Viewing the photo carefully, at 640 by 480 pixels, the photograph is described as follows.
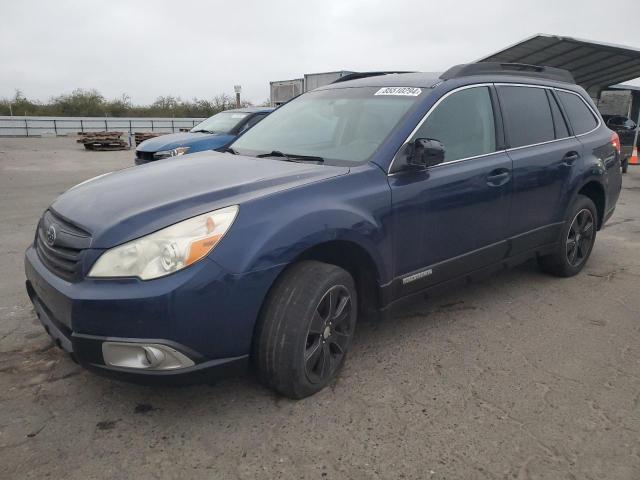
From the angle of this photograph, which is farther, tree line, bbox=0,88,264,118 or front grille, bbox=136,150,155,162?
tree line, bbox=0,88,264,118

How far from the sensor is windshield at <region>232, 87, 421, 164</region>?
3.23 metres

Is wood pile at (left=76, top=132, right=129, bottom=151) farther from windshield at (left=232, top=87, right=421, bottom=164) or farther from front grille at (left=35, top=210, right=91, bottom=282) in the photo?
front grille at (left=35, top=210, right=91, bottom=282)

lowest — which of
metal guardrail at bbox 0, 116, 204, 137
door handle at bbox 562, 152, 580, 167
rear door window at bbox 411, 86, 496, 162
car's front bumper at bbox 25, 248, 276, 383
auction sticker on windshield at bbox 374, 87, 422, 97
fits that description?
car's front bumper at bbox 25, 248, 276, 383

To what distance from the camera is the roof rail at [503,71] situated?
3613 mm

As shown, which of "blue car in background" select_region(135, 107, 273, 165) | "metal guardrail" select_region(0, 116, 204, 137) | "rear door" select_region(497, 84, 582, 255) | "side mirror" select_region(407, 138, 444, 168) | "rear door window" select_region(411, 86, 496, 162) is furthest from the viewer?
"metal guardrail" select_region(0, 116, 204, 137)

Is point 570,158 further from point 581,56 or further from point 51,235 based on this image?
point 581,56

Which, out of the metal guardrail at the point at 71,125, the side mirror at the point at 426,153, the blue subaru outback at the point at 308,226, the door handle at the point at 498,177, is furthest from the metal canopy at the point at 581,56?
the metal guardrail at the point at 71,125

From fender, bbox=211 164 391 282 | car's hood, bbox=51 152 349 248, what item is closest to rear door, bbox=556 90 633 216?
fender, bbox=211 164 391 282

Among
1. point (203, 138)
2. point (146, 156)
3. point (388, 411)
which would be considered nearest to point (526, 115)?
point (388, 411)

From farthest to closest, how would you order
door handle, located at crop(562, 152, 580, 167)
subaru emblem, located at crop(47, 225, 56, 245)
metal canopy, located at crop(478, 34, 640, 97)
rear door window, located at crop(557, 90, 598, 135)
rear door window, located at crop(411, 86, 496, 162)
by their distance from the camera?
metal canopy, located at crop(478, 34, 640, 97) → rear door window, located at crop(557, 90, 598, 135) → door handle, located at crop(562, 152, 580, 167) → rear door window, located at crop(411, 86, 496, 162) → subaru emblem, located at crop(47, 225, 56, 245)

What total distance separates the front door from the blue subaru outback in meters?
0.01

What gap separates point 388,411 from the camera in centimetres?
262

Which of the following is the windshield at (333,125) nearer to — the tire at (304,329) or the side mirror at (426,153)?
the side mirror at (426,153)

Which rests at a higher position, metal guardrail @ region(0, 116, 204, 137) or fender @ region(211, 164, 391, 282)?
metal guardrail @ region(0, 116, 204, 137)
